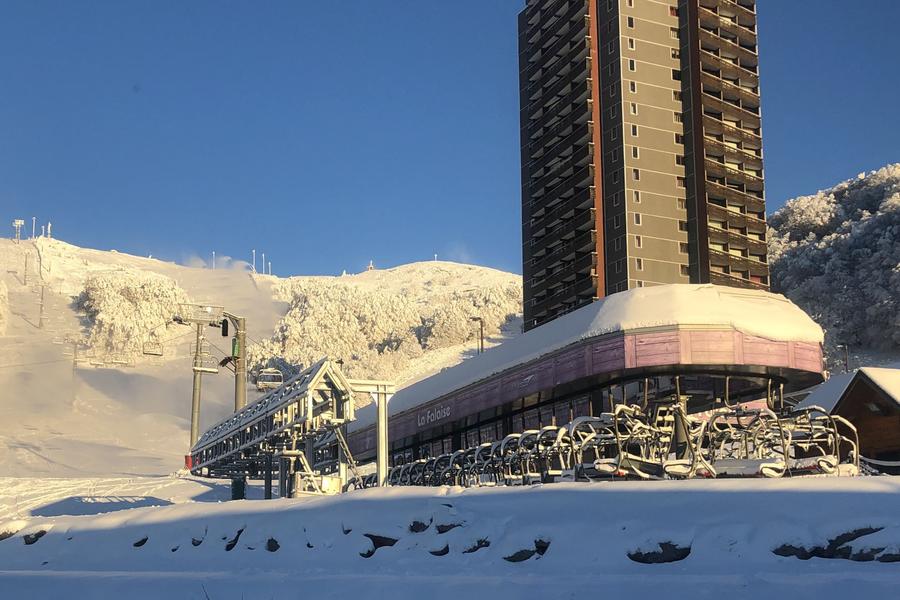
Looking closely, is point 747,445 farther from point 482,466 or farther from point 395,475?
point 395,475

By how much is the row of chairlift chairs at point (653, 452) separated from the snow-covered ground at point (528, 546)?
6478 millimetres

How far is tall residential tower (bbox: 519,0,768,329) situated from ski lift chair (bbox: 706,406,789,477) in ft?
116

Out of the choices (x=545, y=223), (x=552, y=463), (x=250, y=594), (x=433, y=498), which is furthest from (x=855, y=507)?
(x=545, y=223)

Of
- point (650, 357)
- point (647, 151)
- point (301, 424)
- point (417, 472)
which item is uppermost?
point (647, 151)

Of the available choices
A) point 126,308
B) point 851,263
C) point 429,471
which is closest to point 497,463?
point 429,471

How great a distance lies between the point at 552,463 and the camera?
30797mm

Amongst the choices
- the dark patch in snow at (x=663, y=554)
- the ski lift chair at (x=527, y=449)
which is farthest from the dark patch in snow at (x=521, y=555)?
the ski lift chair at (x=527, y=449)

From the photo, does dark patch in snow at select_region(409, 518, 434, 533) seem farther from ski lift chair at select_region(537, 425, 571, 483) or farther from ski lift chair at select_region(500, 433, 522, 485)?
ski lift chair at select_region(500, 433, 522, 485)

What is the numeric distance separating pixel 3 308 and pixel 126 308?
15213mm

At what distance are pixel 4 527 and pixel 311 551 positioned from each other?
30.2ft

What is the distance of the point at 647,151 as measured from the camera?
6669cm

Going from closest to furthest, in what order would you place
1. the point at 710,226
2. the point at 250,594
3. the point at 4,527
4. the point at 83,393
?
the point at 250,594 → the point at 4,527 → the point at 710,226 → the point at 83,393

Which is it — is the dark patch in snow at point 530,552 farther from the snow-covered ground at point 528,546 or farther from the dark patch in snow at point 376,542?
the dark patch in snow at point 376,542

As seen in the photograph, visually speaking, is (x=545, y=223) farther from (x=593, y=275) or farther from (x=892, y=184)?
(x=892, y=184)
